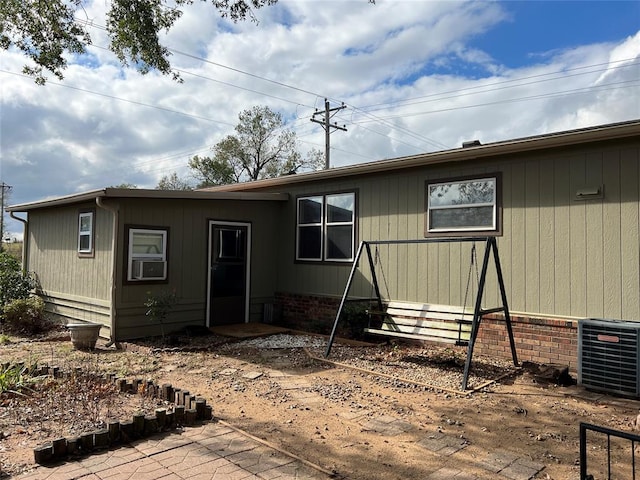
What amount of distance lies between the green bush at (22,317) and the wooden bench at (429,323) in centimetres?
630

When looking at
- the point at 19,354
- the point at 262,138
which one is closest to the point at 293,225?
the point at 19,354

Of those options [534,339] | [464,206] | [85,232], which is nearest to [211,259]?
[85,232]

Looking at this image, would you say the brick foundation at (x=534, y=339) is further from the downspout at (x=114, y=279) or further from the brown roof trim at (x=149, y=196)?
the downspout at (x=114, y=279)

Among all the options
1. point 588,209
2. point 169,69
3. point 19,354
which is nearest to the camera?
point 588,209

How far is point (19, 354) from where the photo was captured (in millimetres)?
6645

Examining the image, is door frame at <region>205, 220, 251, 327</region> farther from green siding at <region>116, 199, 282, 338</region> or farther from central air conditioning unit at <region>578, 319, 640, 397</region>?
central air conditioning unit at <region>578, 319, 640, 397</region>

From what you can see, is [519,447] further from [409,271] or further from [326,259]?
[326,259]

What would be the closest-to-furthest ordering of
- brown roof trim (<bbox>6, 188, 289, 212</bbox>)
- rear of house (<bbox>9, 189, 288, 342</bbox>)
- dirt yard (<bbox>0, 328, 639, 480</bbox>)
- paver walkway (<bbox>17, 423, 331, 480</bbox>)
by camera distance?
paver walkway (<bbox>17, 423, 331, 480</bbox>)
dirt yard (<bbox>0, 328, 639, 480</bbox>)
brown roof trim (<bbox>6, 188, 289, 212</bbox>)
rear of house (<bbox>9, 189, 288, 342</bbox>)

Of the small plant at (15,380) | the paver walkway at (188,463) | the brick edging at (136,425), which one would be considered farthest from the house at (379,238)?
the paver walkway at (188,463)

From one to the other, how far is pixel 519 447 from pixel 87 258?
293 inches

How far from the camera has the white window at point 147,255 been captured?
7469 millimetres

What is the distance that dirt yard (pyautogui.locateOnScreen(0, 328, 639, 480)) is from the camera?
326 centimetres

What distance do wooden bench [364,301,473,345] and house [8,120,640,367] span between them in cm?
95

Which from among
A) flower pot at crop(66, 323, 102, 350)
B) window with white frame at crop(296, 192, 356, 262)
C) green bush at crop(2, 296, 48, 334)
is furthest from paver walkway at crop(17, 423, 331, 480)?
green bush at crop(2, 296, 48, 334)
